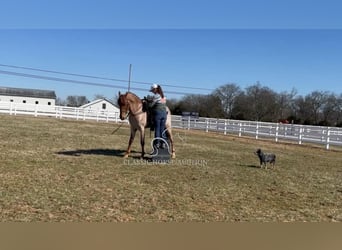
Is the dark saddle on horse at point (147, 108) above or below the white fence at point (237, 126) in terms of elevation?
above

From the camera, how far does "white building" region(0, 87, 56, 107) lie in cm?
10312

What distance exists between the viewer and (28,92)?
106 m

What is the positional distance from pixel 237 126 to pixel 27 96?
86.0 m

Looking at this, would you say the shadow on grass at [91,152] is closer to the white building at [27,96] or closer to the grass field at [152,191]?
the grass field at [152,191]

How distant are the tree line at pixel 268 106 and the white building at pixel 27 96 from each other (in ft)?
123

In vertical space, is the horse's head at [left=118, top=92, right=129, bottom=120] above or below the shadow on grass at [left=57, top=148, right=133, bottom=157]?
above

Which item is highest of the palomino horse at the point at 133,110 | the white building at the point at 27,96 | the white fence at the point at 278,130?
the white building at the point at 27,96

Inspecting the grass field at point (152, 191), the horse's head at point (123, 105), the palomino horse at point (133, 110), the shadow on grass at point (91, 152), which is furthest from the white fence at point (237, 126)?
the horse's head at point (123, 105)

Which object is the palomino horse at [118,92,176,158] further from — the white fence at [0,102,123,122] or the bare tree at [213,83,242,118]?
the bare tree at [213,83,242,118]

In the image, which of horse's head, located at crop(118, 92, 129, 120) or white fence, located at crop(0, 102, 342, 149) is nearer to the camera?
horse's head, located at crop(118, 92, 129, 120)

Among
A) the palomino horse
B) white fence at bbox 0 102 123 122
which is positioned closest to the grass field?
the palomino horse

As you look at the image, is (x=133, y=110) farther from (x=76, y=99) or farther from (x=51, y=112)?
(x=76, y=99)

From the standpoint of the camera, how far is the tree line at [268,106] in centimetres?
8962

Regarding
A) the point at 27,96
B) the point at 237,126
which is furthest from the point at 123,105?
the point at 27,96
